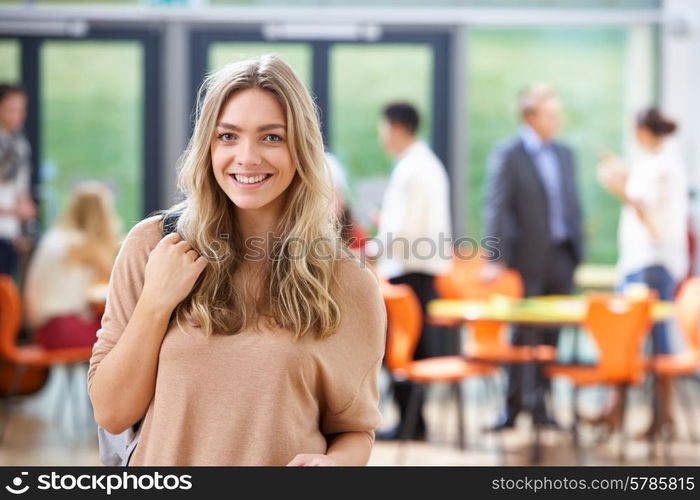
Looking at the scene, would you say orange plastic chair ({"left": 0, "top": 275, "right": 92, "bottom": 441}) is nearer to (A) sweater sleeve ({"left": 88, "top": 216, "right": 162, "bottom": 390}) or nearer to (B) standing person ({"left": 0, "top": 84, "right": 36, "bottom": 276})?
(B) standing person ({"left": 0, "top": 84, "right": 36, "bottom": 276})

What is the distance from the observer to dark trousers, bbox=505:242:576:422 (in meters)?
6.28

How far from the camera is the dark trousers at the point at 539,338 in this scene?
6281mm

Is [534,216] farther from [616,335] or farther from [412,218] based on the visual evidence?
[616,335]

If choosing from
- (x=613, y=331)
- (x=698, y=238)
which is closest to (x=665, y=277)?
(x=613, y=331)

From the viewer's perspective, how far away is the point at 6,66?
873 cm

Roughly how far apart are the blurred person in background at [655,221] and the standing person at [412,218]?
3.48ft

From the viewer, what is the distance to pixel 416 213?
6.19 metres

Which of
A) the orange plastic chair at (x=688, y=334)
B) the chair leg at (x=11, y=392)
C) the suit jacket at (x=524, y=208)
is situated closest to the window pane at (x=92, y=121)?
the chair leg at (x=11, y=392)

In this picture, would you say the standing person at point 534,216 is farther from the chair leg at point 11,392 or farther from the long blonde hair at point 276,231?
the long blonde hair at point 276,231

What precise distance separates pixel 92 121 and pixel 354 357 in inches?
294

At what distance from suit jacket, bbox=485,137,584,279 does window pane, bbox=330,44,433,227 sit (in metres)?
Result: 2.31

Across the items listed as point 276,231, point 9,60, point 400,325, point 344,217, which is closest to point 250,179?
point 276,231

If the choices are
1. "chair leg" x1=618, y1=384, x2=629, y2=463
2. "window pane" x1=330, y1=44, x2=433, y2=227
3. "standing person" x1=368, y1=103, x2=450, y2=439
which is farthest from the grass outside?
"chair leg" x1=618, y1=384, x2=629, y2=463
